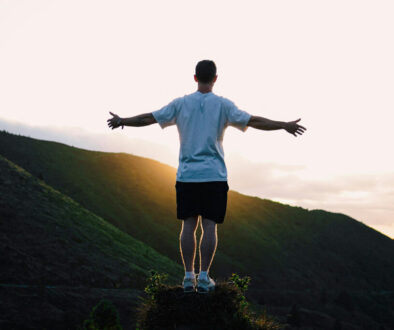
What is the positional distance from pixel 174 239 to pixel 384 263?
4920cm

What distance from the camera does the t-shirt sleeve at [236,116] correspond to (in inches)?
204

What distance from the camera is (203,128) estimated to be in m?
5.23

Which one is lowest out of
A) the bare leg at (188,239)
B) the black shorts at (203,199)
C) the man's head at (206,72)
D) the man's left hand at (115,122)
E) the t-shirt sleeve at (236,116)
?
the bare leg at (188,239)

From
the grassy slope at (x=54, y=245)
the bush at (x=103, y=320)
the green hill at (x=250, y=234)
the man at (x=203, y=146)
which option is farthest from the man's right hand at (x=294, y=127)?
the green hill at (x=250, y=234)

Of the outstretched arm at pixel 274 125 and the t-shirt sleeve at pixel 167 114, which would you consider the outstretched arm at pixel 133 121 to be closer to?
the t-shirt sleeve at pixel 167 114

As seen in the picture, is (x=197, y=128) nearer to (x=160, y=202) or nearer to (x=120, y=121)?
(x=120, y=121)

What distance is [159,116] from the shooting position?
544 cm

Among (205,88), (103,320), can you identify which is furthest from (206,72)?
(103,320)

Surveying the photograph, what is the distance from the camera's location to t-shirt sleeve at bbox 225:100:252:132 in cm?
518

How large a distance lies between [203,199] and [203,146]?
25.7 inches

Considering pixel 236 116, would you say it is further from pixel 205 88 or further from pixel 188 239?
pixel 188 239

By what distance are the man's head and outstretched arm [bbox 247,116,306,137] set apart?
2.49 feet

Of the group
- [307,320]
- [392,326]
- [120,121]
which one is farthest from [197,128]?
[392,326]

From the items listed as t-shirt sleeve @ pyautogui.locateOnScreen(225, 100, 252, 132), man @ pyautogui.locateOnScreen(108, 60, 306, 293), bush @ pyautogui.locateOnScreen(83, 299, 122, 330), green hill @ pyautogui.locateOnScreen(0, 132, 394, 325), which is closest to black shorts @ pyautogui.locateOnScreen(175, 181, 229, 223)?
man @ pyautogui.locateOnScreen(108, 60, 306, 293)
